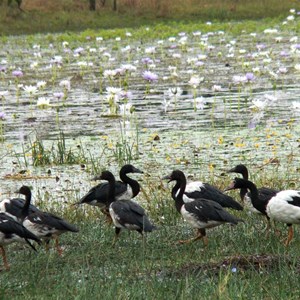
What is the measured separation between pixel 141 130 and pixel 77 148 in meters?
1.18

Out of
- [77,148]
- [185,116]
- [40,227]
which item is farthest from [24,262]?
[185,116]

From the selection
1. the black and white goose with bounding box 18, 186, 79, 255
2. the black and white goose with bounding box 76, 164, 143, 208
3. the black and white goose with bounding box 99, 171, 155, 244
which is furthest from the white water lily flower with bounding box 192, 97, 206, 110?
the black and white goose with bounding box 18, 186, 79, 255

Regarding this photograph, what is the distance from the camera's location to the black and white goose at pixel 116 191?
8.08 meters

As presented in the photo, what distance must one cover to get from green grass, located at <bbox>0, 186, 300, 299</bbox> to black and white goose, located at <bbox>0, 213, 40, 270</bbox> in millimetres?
166

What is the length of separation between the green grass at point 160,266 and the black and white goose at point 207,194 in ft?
0.61

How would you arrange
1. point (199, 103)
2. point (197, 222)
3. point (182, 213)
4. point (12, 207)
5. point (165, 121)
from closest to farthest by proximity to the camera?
point (197, 222) < point (182, 213) < point (12, 207) < point (165, 121) < point (199, 103)

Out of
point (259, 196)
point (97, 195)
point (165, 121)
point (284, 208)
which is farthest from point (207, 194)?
point (165, 121)

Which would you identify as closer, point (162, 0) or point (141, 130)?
point (141, 130)

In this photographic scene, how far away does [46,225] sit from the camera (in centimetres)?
680

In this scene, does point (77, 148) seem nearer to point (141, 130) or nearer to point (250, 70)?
point (141, 130)

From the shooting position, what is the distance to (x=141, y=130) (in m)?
11.9

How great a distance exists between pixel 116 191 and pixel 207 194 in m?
0.98

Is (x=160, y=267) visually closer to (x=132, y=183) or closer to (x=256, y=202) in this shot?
(x=256, y=202)

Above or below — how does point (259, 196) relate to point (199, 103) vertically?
below
